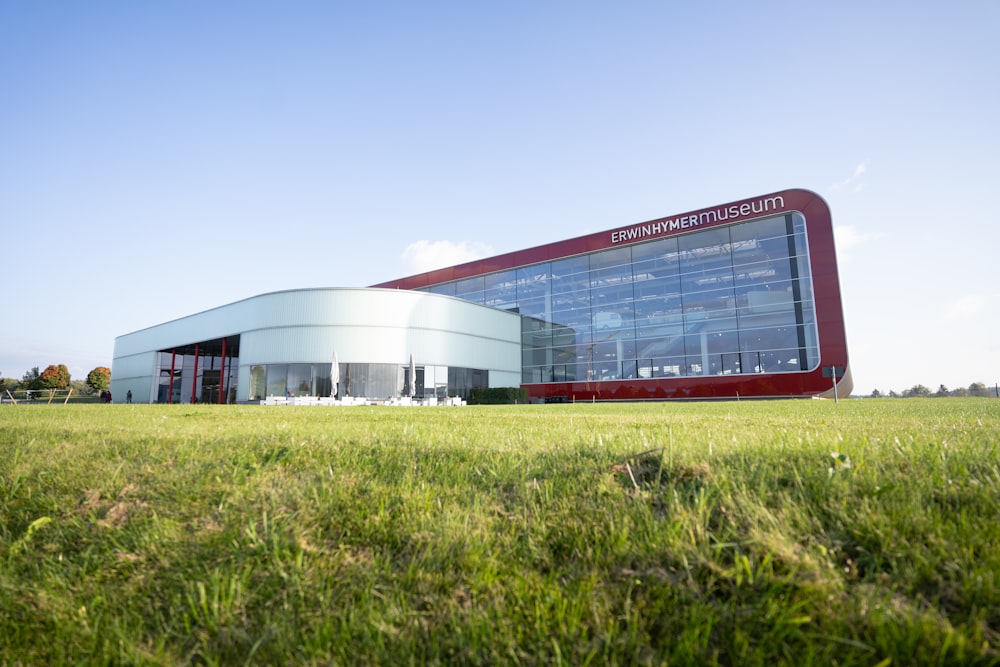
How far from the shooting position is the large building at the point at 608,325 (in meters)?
→ 31.4

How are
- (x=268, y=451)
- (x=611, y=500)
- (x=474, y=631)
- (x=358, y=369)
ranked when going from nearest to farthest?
(x=474, y=631)
(x=611, y=500)
(x=268, y=451)
(x=358, y=369)

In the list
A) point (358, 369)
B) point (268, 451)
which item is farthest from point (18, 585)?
point (358, 369)

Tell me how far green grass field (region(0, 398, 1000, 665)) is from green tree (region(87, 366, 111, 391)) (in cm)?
9956

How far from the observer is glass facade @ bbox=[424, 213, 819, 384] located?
31.8m

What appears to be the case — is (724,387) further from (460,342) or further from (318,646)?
(318,646)

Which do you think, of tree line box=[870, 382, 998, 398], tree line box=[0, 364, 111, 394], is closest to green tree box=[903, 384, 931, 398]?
tree line box=[870, 382, 998, 398]

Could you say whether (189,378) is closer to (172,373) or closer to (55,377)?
(172,373)

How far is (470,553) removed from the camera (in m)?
2.77

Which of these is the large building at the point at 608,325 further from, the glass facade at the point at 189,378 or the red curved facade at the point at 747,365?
the glass facade at the point at 189,378

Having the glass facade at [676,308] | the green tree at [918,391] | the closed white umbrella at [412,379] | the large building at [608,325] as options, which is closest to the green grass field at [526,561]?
the large building at [608,325]

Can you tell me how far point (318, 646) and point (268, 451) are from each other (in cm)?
283

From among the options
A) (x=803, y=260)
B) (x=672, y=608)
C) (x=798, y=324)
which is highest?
(x=803, y=260)

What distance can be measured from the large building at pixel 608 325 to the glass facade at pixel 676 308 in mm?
88

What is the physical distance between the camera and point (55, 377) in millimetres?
80812
